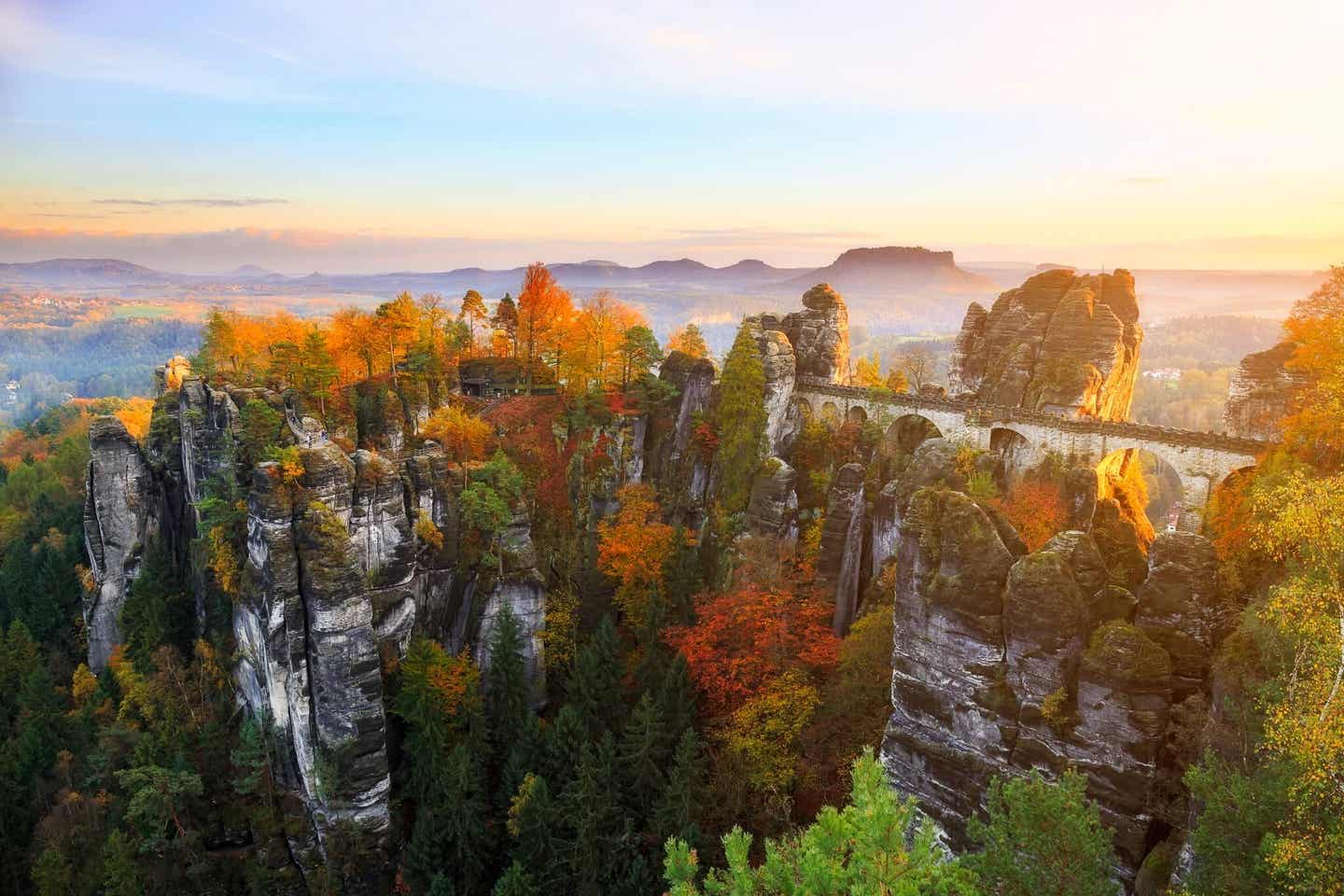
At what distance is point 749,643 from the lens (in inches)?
1259

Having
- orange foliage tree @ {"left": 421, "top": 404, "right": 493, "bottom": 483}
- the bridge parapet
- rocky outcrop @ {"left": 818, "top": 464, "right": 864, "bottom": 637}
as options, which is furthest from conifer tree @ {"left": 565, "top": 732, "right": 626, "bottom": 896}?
the bridge parapet

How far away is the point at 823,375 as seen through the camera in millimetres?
46188

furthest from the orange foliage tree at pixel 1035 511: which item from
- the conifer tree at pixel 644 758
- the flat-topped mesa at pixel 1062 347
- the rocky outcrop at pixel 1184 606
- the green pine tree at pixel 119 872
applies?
the green pine tree at pixel 119 872

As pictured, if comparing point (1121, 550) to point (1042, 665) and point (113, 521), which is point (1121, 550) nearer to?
point (1042, 665)

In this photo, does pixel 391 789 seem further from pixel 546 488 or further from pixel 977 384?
pixel 977 384

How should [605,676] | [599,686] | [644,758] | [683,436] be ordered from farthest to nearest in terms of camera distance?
[683,436]
[605,676]
[599,686]
[644,758]

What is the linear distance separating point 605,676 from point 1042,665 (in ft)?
59.3

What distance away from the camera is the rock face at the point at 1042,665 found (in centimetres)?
1922

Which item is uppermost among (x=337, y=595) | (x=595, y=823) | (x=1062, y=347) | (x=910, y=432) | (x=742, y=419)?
(x=1062, y=347)

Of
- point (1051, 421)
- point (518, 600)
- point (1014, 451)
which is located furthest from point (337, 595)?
point (1051, 421)

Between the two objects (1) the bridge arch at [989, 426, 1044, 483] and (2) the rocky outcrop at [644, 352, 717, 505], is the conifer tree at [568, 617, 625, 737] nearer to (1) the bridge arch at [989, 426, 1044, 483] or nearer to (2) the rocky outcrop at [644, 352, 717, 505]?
(2) the rocky outcrop at [644, 352, 717, 505]

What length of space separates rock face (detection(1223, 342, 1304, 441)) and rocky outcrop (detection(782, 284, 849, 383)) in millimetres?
20369

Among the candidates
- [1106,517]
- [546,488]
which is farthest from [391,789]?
[1106,517]

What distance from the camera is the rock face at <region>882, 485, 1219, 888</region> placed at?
1922 centimetres
